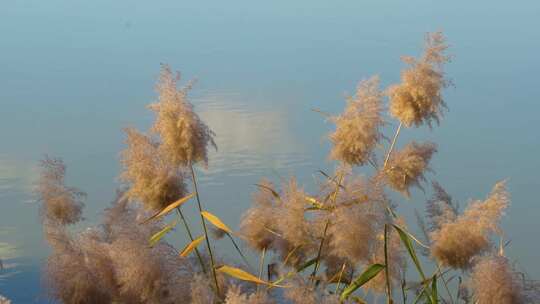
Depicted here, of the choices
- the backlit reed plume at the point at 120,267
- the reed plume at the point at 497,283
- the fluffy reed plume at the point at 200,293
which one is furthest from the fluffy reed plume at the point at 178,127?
the reed plume at the point at 497,283

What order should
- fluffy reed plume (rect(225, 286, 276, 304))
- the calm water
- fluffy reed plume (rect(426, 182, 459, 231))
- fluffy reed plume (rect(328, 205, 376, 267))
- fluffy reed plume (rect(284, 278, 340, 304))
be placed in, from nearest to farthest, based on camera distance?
fluffy reed plume (rect(225, 286, 276, 304)) → fluffy reed plume (rect(284, 278, 340, 304)) → fluffy reed plume (rect(328, 205, 376, 267)) → fluffy reed plume (rect(426, 182, 459, 231)) → the calm water

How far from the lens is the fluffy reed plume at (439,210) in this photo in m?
2.85

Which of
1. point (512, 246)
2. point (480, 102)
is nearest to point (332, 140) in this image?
point (512, 246)

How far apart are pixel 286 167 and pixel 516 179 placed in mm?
1826

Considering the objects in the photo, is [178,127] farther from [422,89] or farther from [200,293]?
[422,89]

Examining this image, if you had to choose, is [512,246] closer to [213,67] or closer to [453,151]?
[453,151]

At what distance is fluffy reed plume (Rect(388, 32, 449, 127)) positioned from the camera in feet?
9.52

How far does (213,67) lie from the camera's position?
466 inches

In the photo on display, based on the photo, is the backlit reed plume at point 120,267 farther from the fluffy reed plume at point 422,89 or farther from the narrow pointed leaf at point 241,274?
the fluffy reed plume at point 422,89

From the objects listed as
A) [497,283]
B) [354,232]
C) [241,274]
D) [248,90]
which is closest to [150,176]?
[241,274]

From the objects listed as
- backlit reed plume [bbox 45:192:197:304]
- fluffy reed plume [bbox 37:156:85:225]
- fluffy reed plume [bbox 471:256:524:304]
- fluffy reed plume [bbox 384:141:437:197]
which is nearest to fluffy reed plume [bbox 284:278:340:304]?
Result: backlit reed plume [bbox 45:192:197:304]

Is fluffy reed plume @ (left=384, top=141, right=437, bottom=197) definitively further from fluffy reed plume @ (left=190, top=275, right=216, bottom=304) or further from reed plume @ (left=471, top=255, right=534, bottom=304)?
fluffy reed plume @ (left=190, top=275, right=216, bottom=304)

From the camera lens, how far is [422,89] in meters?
2.88

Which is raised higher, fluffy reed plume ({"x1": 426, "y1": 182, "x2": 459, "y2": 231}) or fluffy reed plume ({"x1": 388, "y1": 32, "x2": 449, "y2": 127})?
fluffy reed plume ({"x1": 388, "y1": 32, "x2": 449, "y2": 127})
